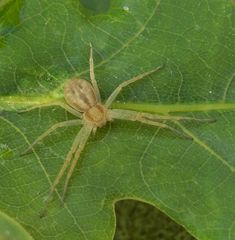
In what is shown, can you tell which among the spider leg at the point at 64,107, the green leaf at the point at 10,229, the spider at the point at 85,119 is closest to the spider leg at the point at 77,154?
the spider at the point at 85,119

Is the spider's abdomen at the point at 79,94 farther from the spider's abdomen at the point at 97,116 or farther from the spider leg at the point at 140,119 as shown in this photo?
the spider leg at the point at 140,119

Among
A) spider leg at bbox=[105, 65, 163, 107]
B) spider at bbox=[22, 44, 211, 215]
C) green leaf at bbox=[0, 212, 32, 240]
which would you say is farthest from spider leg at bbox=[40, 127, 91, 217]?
spider leg at bbox=[105, 65, 163, 107]

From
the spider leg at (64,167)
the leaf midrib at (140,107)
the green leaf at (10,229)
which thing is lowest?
the green leaf at (10,229)

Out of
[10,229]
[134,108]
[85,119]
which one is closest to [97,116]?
[85,119]

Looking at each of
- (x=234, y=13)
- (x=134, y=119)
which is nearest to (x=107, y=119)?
(x=134, y=119)

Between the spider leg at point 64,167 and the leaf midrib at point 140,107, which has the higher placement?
the leaf midrib at point 140,107

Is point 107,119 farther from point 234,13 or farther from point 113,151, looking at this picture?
point 234,13

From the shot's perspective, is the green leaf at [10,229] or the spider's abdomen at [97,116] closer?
the green leaf at [10,229]
